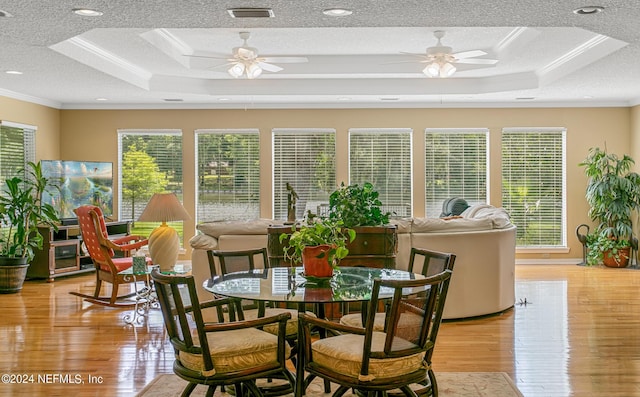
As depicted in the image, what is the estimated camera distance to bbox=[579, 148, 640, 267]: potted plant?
9.08 metres

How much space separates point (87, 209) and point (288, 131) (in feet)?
12.7

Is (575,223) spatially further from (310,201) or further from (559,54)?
(310,201)

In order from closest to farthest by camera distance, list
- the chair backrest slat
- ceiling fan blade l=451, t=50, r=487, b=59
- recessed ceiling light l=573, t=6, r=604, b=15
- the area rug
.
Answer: the chair backrest slat, the area rug, recessed ceiling light l=573, t=6, r=604, b=15, ceiling fan blade l=451, t=50, r=487, b=59

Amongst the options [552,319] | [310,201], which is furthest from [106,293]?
[552,319]

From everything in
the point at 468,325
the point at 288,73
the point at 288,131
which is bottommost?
the point at 468,325

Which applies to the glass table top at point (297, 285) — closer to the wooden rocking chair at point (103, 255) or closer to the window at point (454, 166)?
the wooden rocking chair at point (103, 255)

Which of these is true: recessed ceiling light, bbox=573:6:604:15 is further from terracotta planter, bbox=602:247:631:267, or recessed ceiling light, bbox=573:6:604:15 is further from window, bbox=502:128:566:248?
terracotta planter, bbox=602:247:631:267

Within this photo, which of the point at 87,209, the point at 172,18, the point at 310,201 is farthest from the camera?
the point at 310,201

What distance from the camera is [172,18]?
4.46 m

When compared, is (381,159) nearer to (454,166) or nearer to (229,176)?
(454,166)

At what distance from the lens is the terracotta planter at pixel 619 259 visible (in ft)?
29.9

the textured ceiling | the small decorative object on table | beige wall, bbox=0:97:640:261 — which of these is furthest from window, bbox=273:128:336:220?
the small decorative object on table

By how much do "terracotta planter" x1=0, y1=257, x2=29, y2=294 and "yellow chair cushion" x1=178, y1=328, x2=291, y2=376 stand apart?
520 centimetres

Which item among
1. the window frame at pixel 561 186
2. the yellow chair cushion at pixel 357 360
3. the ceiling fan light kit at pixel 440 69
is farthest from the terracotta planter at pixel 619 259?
the yellow chair cushion at pixel 357 360
